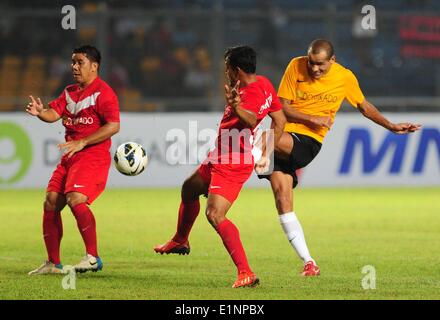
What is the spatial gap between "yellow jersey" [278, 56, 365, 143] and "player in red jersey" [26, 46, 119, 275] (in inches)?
66.2

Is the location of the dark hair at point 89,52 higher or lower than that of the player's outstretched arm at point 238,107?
higher

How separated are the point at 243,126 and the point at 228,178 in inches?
17.7

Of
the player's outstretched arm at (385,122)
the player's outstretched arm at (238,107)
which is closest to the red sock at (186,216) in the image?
the player's outstretched arm at (238,107)

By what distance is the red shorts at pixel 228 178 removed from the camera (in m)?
8.89

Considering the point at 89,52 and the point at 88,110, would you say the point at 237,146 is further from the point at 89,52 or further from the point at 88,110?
the point at 89,52

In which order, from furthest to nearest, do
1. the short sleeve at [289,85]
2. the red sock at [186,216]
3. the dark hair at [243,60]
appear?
the short sleeve at [289,85]
the red sock at [186,216]
the dark hair at [243,60]

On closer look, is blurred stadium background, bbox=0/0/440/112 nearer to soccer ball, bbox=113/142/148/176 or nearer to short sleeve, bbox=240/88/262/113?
soccer ball, bbox=113/142/148/176

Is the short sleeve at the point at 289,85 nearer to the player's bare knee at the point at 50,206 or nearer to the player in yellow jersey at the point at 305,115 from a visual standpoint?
the player in yellow jersey at the point at 305,115

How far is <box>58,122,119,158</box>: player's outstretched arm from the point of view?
30.8 ft

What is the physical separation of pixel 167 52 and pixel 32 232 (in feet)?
30.7

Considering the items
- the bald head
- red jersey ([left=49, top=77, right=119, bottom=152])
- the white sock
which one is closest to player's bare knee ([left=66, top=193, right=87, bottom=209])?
red jersey ([left=49, top=77, right=119, bottom=152])

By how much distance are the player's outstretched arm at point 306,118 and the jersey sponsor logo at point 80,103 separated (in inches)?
69.9

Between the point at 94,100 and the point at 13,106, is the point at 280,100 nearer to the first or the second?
the point at 94,100

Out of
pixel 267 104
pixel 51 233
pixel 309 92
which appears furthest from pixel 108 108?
pixel 309 92
